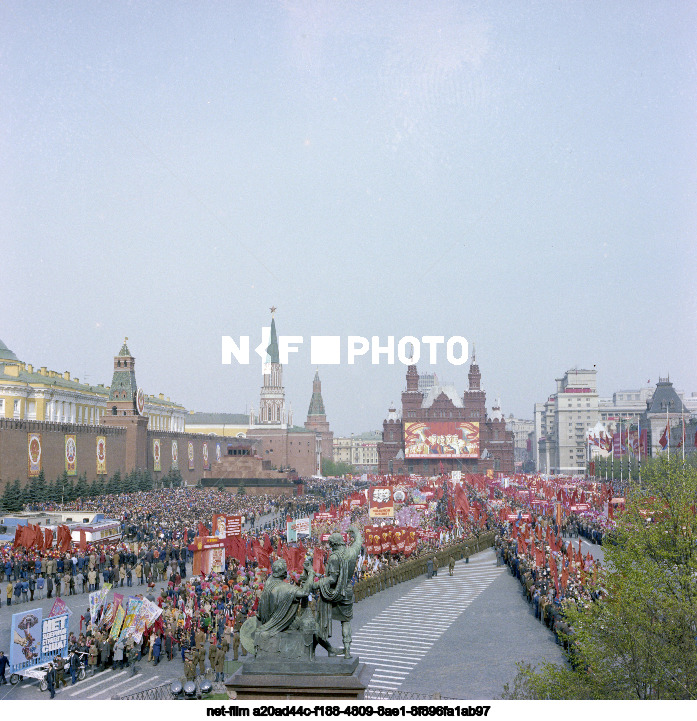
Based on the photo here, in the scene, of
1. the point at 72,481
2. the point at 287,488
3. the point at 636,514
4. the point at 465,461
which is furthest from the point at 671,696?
the point at 465,461

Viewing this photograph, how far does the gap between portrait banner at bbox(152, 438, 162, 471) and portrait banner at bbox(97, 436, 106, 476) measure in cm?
1102

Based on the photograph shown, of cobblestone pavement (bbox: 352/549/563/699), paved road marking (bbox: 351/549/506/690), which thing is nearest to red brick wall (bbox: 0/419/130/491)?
paved road marking (bbox: 351/549/506/690)

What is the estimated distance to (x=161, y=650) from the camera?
825 inches

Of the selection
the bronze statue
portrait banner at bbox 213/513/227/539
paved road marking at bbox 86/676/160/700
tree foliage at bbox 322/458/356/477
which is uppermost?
the bronze statue

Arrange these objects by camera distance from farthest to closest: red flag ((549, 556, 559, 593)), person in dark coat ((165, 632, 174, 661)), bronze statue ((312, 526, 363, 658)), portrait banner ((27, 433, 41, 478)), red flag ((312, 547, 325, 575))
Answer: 1. portrait banner ((27, 433, 41, 478))
2. red flag ((312, 547, 325, 575))
3. red flag ((549, 556, 559, 593))
4. person in dark coat ((165, 632, 174, 661))
5. bronze statue ((312, 526, 363, 658))

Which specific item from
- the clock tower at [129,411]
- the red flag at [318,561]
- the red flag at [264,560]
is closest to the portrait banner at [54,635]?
the red flag at [264,560]

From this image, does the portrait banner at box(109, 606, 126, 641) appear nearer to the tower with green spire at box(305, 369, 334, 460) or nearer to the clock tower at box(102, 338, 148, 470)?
the clock tower at box(102, 338, 148, 470)

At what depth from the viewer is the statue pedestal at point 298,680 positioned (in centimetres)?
1076

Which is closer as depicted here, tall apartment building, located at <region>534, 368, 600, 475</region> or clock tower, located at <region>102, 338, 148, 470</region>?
clock tower, located at <region>102, 338, 148, 470</region>

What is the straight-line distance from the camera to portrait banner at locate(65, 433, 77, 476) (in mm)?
63362

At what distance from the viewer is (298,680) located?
10.9 m

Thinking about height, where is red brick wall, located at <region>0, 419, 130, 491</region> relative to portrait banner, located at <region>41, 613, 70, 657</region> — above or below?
above

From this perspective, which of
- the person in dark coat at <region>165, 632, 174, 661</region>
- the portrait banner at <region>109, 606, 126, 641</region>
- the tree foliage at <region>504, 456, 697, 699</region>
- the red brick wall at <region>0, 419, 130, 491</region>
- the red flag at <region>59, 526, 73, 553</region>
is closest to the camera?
the tree foliage at <region>504, 456, 697, 699</region>

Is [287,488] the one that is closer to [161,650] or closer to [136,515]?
[136,515]
